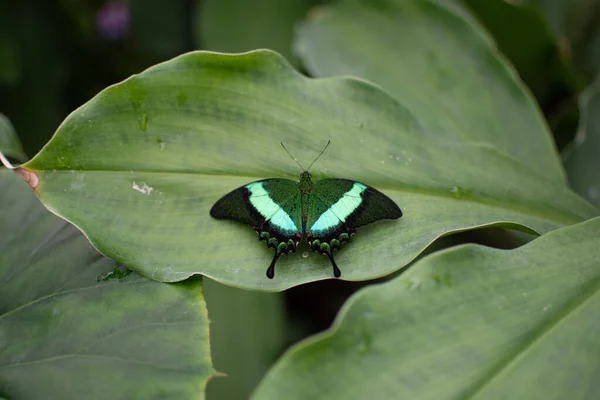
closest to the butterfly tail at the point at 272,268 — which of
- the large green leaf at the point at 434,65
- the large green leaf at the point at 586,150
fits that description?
the large green leaf at the point at 434,65

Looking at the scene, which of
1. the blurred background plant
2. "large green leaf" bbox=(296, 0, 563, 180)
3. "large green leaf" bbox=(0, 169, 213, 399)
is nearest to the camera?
"large green leaf" bbox=(0, 169, 213, 399)

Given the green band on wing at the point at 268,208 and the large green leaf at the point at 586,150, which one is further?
the large green leaf at the point at 586,150

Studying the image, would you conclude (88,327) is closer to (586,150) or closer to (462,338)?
(462,338)

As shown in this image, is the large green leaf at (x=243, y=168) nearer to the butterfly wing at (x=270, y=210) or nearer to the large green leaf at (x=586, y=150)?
the butterfly wing at (x=270, y=210)

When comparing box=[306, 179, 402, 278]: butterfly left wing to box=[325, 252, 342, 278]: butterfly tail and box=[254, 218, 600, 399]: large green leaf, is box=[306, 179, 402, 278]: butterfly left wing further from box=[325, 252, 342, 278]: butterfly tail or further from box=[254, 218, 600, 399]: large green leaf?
box=[254, 218, 600, 399]: large green leaf

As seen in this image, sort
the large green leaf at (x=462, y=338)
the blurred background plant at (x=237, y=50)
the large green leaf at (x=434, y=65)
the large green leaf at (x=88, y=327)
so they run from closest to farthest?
1. the large green leaf at (x=462, y=338)
2. the large green leaf at (x=88, y=327)
3. the large green leaf at (x=434, y=65)
4. the blurred background plant at (x=237, y=50)

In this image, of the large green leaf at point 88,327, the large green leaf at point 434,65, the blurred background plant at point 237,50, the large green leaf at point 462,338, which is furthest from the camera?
the blurred background plant at point 237,50

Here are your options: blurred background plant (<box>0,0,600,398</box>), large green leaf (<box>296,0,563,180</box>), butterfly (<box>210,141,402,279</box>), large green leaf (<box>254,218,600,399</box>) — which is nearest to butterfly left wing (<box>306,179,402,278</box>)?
butterfly (<box>210,141,402,279</box>)
